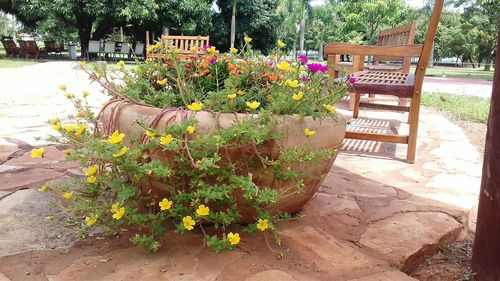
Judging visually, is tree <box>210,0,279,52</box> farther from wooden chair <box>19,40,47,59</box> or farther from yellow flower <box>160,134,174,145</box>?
yellow flower <box>160,134,174,145</box>

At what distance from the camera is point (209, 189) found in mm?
1267

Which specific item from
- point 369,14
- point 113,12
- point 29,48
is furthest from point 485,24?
point 29,48

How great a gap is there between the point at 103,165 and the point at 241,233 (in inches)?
21.7

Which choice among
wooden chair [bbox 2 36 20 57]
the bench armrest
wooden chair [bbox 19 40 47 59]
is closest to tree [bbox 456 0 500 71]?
wooden chair [bbox 19 40 47 59]

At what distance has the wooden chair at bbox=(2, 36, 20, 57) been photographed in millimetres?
18422

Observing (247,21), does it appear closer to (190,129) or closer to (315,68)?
(315,68)

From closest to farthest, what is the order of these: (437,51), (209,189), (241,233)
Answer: (209,189)
(241,233)
(437,51)

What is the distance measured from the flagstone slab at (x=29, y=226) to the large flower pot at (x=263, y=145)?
0.38 meters

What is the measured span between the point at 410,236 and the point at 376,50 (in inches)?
60.5

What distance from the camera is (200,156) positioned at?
1285 millimetres

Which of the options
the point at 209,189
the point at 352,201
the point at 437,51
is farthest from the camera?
the point at 437,51

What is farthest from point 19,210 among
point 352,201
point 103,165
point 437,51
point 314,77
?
point 437,51

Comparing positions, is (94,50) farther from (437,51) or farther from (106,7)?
(437,51)

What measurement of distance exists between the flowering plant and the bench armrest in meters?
1.25
